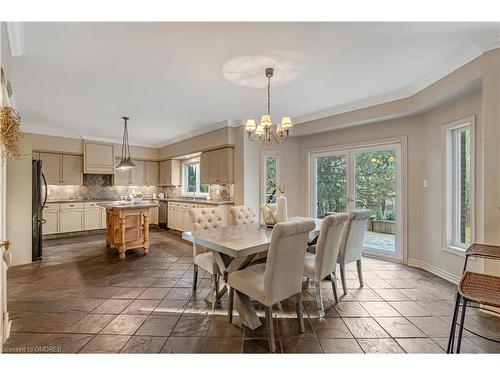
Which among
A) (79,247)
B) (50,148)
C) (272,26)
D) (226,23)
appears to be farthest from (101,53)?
(50,148)

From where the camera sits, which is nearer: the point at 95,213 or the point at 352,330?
the point at 352,330

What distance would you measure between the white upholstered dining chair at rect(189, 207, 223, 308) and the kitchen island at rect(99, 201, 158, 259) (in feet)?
6.10

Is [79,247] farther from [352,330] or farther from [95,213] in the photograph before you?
Result: [352,330]

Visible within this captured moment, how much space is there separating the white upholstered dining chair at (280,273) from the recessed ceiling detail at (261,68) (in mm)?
1693

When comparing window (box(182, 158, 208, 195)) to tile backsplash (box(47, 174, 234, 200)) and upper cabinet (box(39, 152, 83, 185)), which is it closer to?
tile backsplash (box(47, 174, 234, 200))

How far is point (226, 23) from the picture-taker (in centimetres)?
194

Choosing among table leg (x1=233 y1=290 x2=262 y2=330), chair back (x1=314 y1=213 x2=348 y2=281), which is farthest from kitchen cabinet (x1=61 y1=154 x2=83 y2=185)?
chair back (x1=314 y1=213 x2=348 y2=281)

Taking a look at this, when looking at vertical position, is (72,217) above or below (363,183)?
below

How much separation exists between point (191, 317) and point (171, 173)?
17.4 feet

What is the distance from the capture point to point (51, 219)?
217 inches

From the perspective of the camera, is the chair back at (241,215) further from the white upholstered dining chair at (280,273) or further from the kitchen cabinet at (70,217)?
the kitchen cabinet at (70,217)

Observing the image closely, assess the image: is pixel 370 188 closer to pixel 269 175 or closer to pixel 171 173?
pixel 269 175

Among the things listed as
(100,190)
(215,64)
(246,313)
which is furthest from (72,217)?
(246,313)
